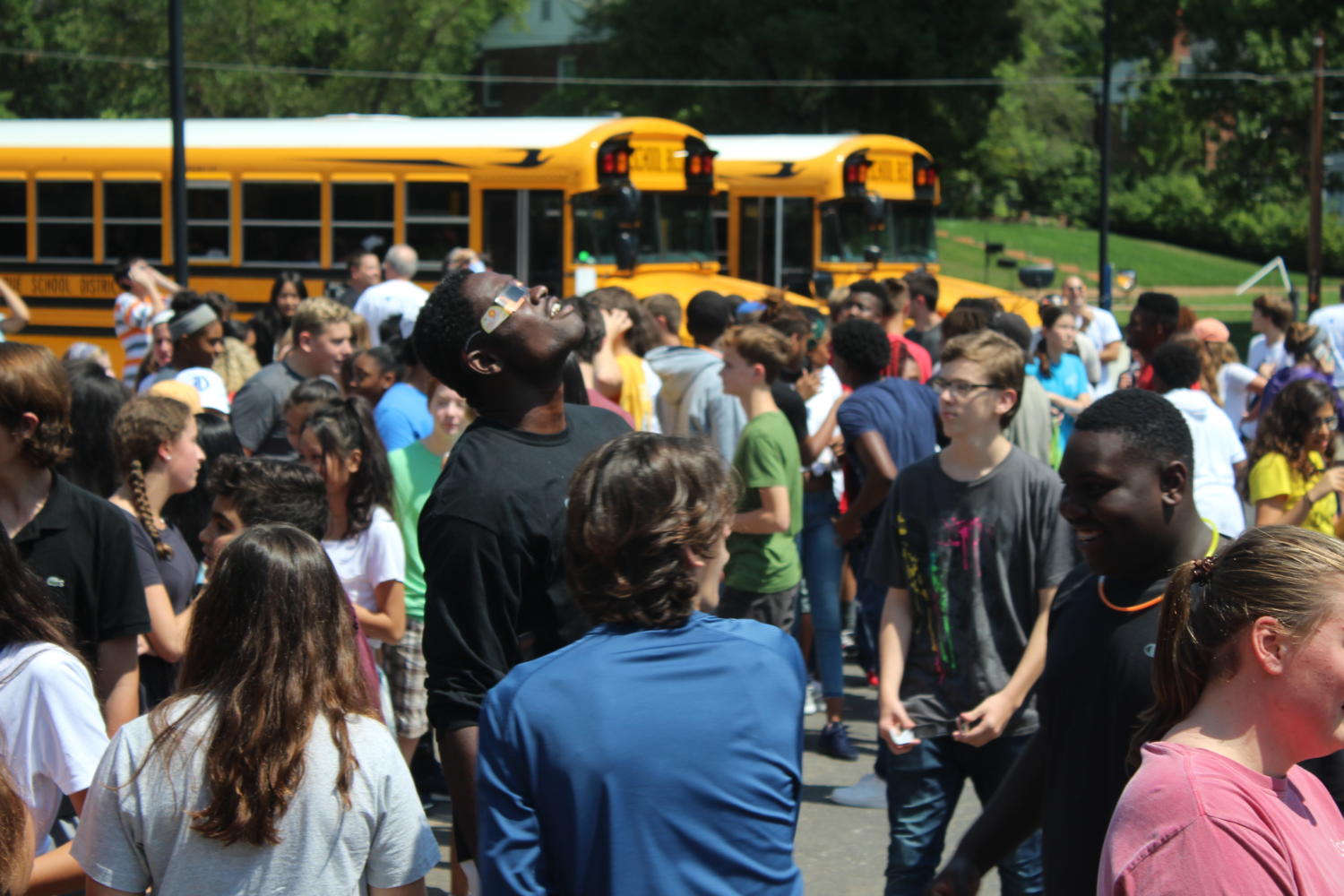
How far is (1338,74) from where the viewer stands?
28.5 m

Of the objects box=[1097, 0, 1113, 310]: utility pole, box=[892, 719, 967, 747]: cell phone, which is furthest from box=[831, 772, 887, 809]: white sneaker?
box=[1097, 0, 1113, 310]: utility pole

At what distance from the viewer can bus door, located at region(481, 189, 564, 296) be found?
607 inches

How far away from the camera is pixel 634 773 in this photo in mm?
2141

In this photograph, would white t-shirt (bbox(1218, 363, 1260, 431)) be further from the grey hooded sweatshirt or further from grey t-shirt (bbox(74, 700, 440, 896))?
grey t-shirt (bbox(74, 700, 440, 896))

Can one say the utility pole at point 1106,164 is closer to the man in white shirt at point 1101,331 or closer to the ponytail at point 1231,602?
the man in white shirt at point 1101,331

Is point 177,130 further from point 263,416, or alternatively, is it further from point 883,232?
point 883,232

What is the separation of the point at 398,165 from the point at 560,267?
2.09 m

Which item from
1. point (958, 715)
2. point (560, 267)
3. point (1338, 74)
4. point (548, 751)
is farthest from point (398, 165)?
point (1338, 74)

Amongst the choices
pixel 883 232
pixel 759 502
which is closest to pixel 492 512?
pixel 759 502

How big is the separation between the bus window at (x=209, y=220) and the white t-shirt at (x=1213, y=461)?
40.3 ft

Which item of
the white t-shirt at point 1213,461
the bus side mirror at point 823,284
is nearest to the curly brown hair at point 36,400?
the white t-shirt at point 1213,461

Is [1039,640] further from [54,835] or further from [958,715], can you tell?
[54,835]

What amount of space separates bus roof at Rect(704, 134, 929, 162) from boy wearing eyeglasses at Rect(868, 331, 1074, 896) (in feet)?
48.0

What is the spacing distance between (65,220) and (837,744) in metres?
13.2
